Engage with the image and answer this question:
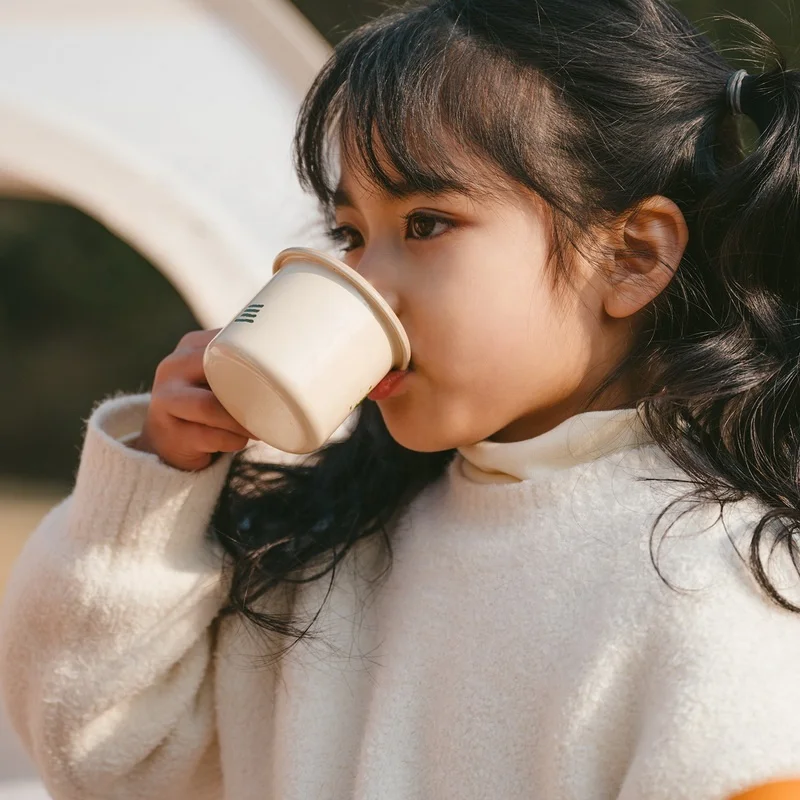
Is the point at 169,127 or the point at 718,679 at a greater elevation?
the point at 169,127

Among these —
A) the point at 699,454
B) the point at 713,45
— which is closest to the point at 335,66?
the point at 713,45

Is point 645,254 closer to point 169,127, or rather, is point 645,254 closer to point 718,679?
point 718,679

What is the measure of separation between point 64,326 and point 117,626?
433 centimetres

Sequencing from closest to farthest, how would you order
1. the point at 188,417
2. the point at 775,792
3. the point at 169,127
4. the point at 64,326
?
the point at 775,792 → the point at 188,417 → the point at 169,127 → the point at 64,326

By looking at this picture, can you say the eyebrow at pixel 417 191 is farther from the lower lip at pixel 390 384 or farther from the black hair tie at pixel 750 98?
the black hair tie at pixel 750 98

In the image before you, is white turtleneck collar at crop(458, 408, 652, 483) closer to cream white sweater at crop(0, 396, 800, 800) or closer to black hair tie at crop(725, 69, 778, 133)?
cream white sweater at crop(0, 396, 800, 800)

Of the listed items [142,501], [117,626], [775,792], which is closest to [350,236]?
[142,501]

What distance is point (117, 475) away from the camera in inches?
44.1

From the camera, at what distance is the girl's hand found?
109 cm

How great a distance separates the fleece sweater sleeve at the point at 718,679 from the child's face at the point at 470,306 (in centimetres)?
21

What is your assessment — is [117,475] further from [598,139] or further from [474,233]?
[598,139]

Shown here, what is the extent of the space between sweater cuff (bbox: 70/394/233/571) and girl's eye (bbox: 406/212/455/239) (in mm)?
324

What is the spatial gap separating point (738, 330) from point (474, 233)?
11.0 inches

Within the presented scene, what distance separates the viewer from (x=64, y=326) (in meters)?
5.21
